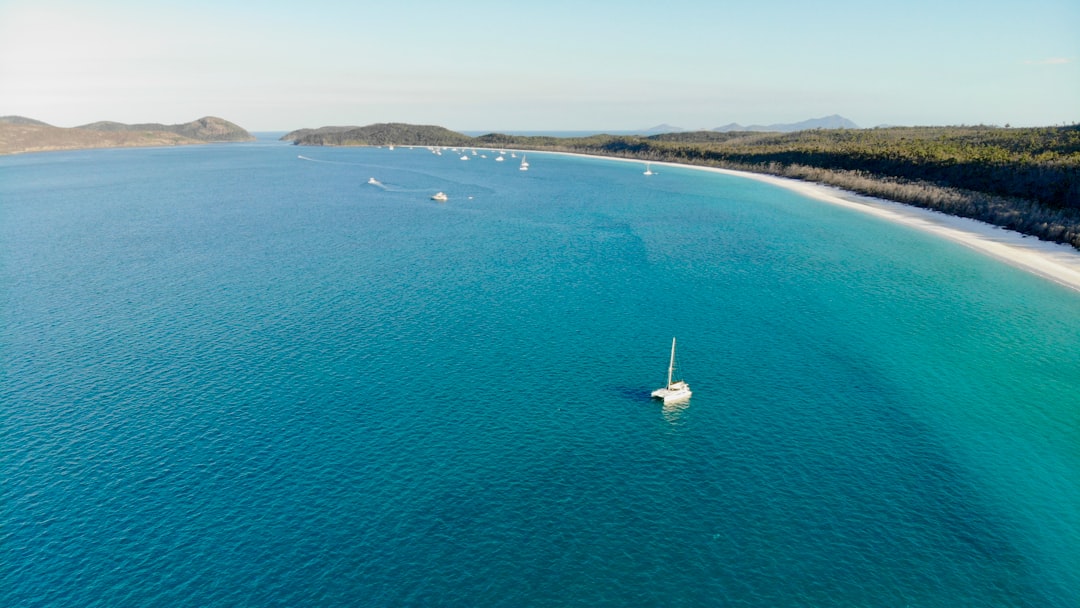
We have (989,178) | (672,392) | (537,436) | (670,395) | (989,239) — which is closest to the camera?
(537,436)

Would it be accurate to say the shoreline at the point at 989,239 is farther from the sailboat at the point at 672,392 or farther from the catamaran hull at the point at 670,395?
the catamaran hull at the point at 670,395

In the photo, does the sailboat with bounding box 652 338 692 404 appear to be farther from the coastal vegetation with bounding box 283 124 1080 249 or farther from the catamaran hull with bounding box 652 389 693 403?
the coastal vegetation with bounding box 283 124 1080 249

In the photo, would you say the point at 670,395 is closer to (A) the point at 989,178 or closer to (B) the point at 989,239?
(B) the point at 989,239

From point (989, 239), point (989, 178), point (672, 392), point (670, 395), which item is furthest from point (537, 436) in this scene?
point (989, 178)

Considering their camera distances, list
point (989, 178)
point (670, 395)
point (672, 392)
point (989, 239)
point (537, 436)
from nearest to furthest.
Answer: point (537, 436) → point (670, 395) → point (672, 392) → point (989, 239) → point (989, 178)

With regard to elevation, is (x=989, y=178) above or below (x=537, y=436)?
above

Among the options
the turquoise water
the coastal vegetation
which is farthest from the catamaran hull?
the coastal vegetation

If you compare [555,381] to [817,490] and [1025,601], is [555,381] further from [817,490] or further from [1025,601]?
[1025,601]

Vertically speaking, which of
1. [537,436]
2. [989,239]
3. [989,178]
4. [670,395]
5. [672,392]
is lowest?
[537,436]
